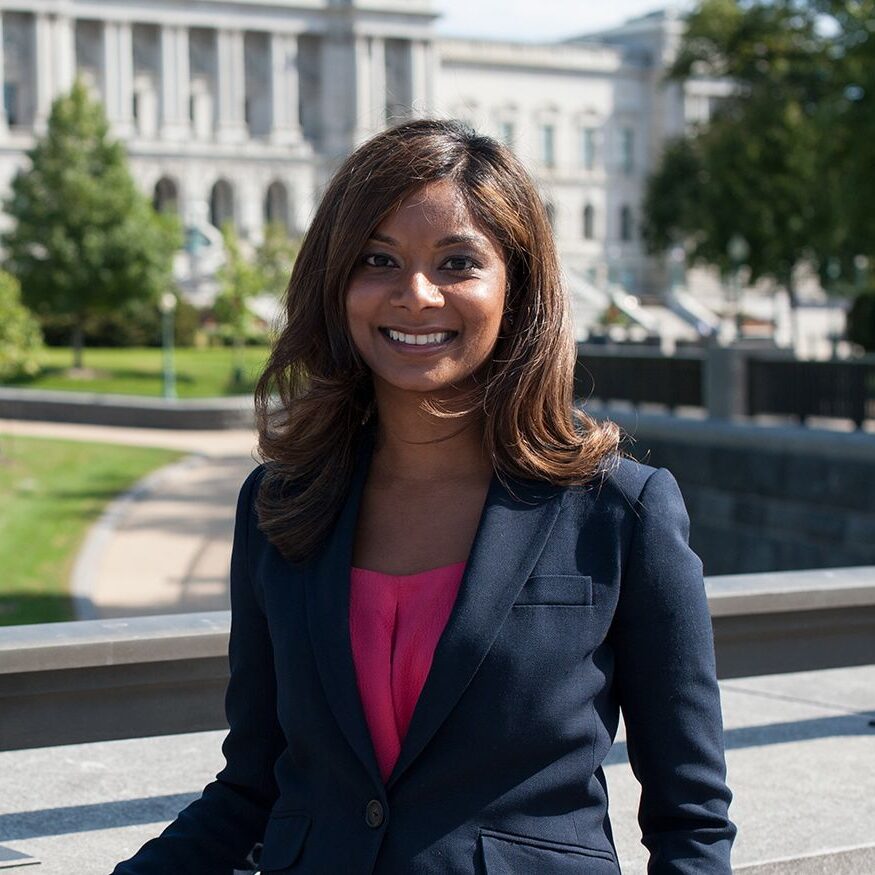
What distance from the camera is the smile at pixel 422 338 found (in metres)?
2.47

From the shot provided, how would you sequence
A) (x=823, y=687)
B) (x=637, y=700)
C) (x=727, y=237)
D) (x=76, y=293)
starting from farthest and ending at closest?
(x=727, y=237) → (x=76, y=293) → (x=823, y=687) → (x=637, y=700)

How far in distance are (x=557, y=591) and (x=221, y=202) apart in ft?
316

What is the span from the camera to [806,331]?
7862 cm

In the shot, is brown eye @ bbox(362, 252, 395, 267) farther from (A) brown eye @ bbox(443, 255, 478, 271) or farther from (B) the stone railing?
(B) the stone railing

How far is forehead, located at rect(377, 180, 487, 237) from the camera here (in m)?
2.43

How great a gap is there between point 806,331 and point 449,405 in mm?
78145

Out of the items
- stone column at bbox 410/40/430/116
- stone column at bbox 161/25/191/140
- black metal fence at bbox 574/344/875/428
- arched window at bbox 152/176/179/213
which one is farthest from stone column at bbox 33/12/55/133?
black metal fence at bbox 574/344/875/428

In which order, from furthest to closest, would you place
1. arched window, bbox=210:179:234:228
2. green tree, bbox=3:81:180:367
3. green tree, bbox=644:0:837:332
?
arched window, bbox=210:179:234:228 → green tree, bbox=3:81:180:367 → green tree, bbox=644:0:837:332

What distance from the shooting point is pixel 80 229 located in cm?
4509

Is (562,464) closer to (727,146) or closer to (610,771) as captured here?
(610,771)

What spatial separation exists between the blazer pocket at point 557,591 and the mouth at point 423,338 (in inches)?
15.1

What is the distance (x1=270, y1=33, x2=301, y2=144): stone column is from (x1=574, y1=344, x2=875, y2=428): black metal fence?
259 feet

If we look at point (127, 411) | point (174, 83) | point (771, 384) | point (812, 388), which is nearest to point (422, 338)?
point (812, 388)

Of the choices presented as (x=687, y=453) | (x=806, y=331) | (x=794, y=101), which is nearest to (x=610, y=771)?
(x=687, y=453)
